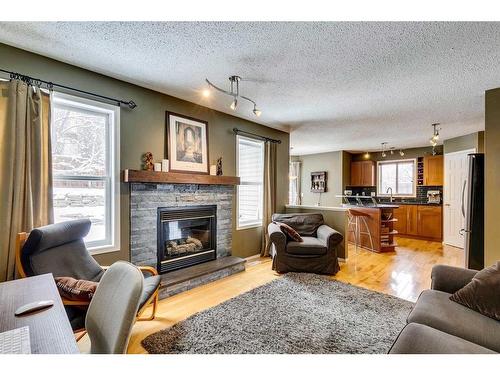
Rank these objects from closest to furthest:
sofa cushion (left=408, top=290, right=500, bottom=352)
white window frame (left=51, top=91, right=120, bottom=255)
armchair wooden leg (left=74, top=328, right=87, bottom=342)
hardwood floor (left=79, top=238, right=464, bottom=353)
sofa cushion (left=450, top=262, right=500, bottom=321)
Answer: sofa cushion (left=408, top=290, right=500, bottom=352)
sofa cushion (left=450, top=262, right=500, bottom=321)
armchair wooden leg (left=74, top=328, right=87, bottom=342)
hardwood floor (left=79, top=238, right=464, bottom=353)
white window frame (left=51, top=91, right=120, bottom=255)

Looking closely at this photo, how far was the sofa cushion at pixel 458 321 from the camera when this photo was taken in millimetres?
1399

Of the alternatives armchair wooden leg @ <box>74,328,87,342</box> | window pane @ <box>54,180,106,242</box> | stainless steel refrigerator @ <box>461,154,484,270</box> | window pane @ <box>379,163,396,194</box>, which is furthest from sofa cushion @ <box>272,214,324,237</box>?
window pane @ <box>379,163,396,194</box>

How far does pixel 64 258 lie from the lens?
208 centimetres

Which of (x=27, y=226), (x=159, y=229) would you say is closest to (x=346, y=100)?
(x=159, y=229)

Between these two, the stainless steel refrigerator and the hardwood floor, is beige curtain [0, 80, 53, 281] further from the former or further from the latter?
the stainless steel refrigerator

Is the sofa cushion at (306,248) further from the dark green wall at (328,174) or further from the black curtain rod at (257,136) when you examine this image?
the dark green wall at (328,174)

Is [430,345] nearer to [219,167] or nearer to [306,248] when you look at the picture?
[306,248]

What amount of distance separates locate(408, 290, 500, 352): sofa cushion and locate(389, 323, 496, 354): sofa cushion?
0.32 meters

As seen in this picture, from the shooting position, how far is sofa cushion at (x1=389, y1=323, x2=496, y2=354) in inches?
43.5

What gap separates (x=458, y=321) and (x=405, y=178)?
6.57 metres

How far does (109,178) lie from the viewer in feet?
9.08

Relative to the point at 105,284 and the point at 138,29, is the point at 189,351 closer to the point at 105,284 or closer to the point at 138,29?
the point at 105,284

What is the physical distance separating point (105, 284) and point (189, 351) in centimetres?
110

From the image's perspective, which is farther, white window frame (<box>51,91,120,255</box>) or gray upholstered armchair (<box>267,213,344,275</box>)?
gray upholstered armchair (<box>267,213,344,275</box>)
